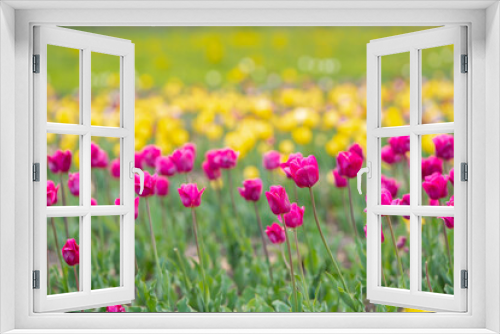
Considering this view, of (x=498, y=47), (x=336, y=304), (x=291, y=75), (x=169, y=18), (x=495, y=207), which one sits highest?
(x=291, y=75)

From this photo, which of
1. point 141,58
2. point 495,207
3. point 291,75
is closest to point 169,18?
point 495,207

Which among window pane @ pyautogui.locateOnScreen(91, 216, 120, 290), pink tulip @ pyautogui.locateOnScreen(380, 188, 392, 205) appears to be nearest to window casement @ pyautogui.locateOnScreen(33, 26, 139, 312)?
window pane @ pyautogui.locateOnScreen(91, 216, 120, 290)

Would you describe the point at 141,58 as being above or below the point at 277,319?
above

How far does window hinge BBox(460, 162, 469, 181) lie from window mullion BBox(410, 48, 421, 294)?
14 centimetres

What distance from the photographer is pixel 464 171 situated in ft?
5.93

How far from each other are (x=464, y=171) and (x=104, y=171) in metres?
2.33

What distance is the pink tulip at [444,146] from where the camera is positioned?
2188mm

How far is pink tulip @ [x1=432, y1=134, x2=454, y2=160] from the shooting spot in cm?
219

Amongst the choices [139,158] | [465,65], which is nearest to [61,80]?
[139,158]

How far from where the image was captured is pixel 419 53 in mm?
1891

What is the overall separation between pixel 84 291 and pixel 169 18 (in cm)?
98

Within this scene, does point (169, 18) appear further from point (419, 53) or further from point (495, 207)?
point (495, 207)

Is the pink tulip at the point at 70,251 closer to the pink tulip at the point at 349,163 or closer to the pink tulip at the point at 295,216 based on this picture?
the pink tulip at the point at 295,216

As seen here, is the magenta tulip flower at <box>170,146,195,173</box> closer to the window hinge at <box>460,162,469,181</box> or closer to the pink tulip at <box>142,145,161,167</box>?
the pink tulip at <box>142,145,161,167</box>
